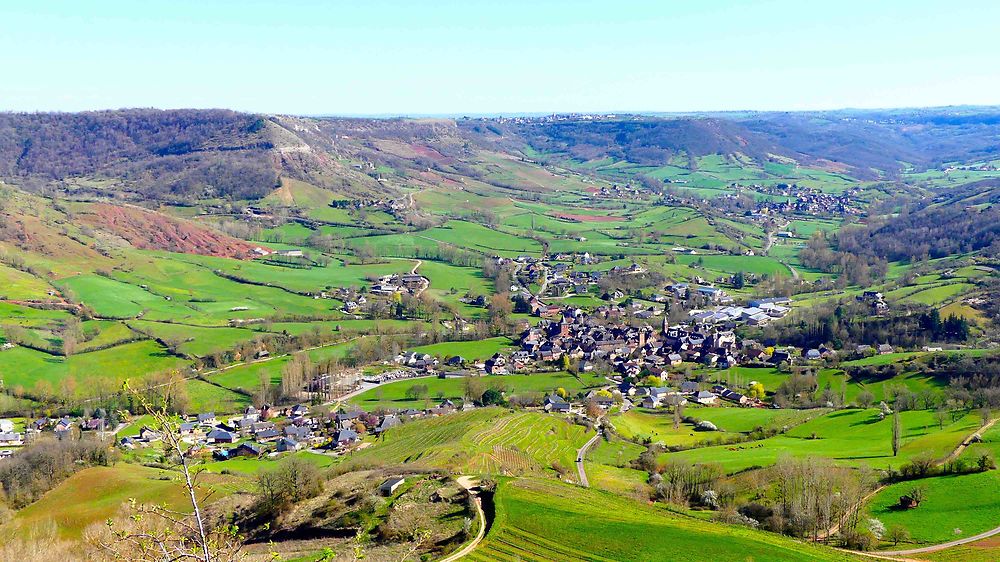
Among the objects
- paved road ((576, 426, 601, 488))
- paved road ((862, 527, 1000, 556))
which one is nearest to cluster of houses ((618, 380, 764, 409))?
paved road ((576, 426, 601, 488))

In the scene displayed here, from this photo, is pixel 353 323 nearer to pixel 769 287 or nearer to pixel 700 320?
pixel 700 320

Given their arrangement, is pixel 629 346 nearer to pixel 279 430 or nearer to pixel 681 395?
pixel 681 395

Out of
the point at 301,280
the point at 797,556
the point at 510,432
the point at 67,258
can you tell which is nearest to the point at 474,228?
the point at 301,280

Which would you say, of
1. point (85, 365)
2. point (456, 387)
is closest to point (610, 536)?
point (456, 387)

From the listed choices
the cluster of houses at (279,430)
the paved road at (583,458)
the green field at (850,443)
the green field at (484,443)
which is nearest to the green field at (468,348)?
the cluster of houses at (279,430)

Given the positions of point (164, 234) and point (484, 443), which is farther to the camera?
point (164, 234)

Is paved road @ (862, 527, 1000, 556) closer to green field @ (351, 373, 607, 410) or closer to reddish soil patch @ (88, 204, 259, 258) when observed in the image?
green field @ (351, 373, 607, 410)

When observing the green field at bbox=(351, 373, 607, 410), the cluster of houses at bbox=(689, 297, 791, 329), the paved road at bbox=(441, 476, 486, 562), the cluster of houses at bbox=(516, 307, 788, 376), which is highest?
the paved road at bbox=(441, 476, 486, 562)
